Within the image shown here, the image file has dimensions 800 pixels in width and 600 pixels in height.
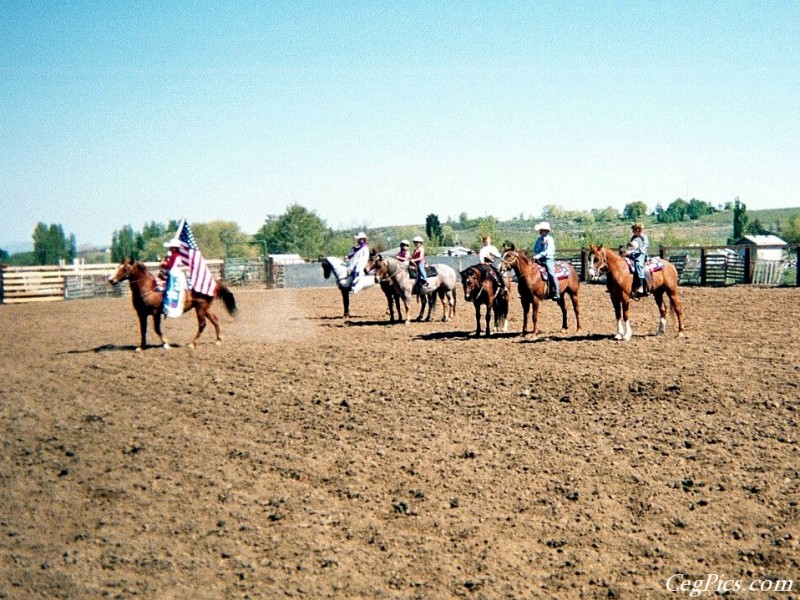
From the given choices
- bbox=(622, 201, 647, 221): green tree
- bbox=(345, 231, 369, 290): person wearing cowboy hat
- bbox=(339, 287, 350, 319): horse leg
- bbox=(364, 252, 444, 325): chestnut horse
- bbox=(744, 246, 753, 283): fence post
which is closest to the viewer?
bbox=(364, 252, 444, 325): chestnut horse

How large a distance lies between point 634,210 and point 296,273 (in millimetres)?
118083

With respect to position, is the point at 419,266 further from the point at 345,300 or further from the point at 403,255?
the point at 345,300

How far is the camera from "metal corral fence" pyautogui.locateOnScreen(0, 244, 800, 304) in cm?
3058

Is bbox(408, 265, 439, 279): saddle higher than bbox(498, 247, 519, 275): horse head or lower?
lower

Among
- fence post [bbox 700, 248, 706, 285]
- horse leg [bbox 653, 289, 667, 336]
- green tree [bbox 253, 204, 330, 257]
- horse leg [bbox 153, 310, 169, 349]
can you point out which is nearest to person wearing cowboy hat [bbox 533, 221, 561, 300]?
horse leg [bbox 653, 289, 667, 336]

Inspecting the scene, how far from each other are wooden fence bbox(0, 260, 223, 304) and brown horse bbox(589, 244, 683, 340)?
26110 mm

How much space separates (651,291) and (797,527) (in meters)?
9.62

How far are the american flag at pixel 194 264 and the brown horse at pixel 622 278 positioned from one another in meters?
7.98

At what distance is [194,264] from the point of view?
1630cm

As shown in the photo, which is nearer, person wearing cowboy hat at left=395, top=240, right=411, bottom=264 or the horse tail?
the horse tail

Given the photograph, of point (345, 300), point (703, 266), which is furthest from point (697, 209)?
point (345, 300)

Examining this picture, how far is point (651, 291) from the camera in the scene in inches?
619

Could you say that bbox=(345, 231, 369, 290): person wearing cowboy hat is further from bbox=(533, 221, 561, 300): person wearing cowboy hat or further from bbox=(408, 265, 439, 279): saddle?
bbox=(533, 221, 561, 300): person wearing cowboy hat

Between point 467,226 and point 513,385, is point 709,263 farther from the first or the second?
point 467,226
